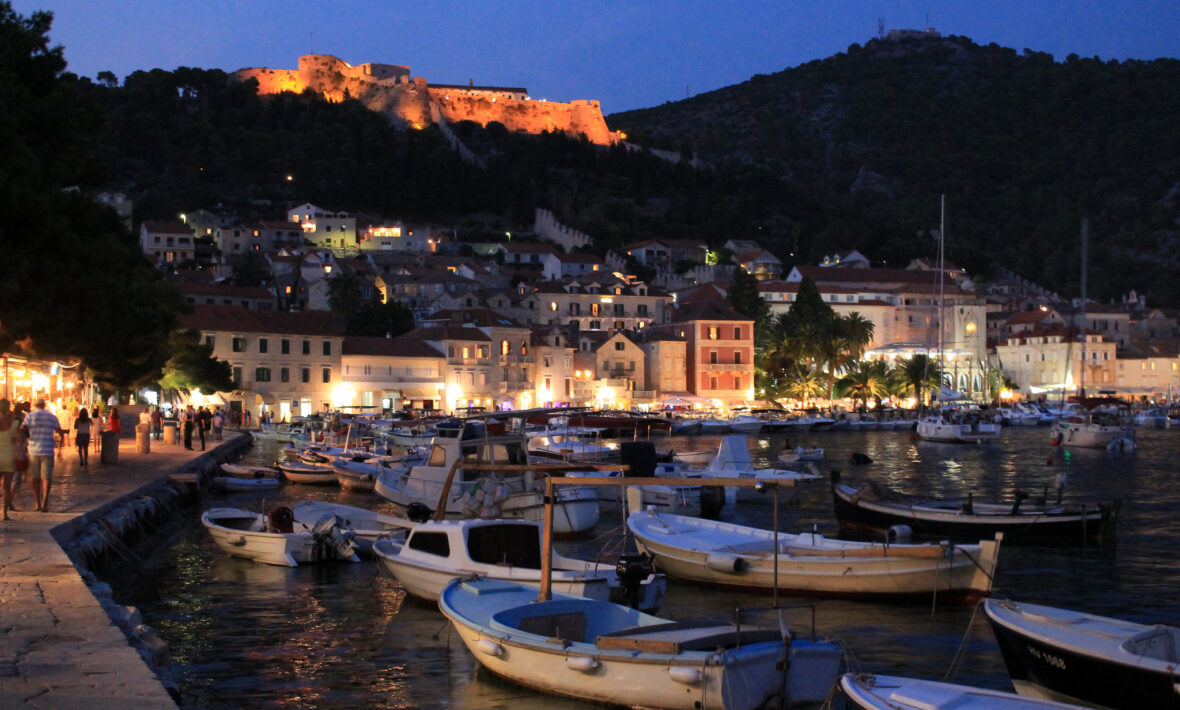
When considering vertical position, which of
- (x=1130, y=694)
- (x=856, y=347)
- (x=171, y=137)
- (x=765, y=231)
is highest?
(x=171, y=137)

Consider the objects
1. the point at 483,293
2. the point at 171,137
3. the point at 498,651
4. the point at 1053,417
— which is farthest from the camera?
the point at 171,137

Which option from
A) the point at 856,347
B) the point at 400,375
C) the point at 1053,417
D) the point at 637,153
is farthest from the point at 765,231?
the point at 400,375

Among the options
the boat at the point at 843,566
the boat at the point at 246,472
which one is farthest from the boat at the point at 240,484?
the boat at the point at 843,566

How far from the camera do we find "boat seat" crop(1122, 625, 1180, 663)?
993cm

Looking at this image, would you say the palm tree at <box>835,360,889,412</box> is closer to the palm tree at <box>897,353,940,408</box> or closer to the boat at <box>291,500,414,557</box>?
the palm tree at <box>897,353,940,408</box>

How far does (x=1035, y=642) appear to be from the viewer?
10695 millimetres

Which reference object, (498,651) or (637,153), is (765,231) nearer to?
(637,153)

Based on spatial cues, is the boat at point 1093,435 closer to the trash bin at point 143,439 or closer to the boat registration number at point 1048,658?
the trash bin at point 143,439

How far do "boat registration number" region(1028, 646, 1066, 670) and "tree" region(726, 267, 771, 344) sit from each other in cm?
9042

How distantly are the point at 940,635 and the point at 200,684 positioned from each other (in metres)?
9.41

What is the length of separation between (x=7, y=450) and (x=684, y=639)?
10.9m

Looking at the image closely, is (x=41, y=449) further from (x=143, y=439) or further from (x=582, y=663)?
(x=143, y=439)

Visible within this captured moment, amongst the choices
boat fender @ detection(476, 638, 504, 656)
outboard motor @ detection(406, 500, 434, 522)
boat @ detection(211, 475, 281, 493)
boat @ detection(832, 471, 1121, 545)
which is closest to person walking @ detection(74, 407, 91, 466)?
boat @ detection(211, 475, 281, 493)

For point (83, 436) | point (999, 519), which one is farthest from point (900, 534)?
point (83, 436)
